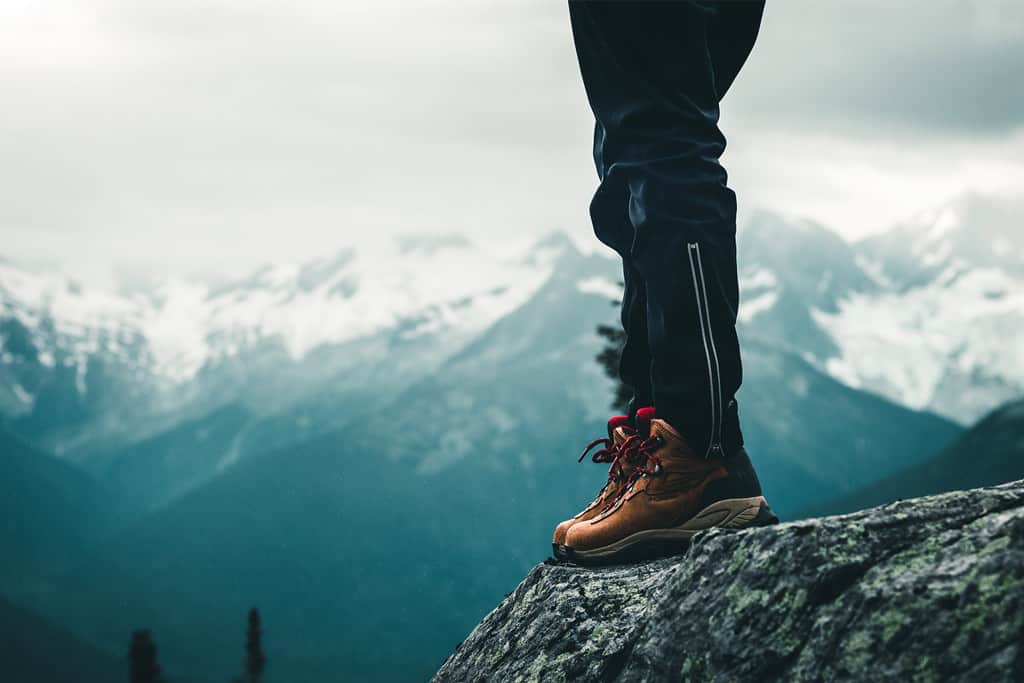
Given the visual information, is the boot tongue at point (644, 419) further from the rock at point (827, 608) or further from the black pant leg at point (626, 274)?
the rock at point (827, 608)

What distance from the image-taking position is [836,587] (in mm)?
2965

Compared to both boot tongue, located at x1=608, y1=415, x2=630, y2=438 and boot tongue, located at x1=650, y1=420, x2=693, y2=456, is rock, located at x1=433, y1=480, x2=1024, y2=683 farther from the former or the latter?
boot tongue, located at x1=608, y1=415, x2=630, y2=438

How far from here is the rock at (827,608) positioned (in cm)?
260

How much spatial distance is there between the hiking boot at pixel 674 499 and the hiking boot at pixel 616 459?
4cm

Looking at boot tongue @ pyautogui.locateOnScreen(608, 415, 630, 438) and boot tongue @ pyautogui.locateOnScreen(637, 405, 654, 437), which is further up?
boot tongue @ pyautogui.locateOnScreen(608, 415, 630, 438)

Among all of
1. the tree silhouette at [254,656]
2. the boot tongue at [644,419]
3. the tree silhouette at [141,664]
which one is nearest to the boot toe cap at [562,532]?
the boot tongue at [644,419]

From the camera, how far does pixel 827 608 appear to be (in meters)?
2.92

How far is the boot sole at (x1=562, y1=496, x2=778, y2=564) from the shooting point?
392 cm

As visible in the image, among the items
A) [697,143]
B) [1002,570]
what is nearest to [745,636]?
[1002,570]

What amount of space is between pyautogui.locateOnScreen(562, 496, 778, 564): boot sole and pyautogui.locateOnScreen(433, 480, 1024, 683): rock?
162 millimetres

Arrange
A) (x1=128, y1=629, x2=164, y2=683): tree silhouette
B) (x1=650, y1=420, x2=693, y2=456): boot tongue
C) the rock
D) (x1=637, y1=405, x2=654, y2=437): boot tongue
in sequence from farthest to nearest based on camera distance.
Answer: (x1=128, y1=629, x2=164, y2=683): tree silhouette < (x1=637, y1=405, x2=654, y2=437): boot tongue < (x1=650, y1=420, x2=693, y2=456): boot tongue < the rock

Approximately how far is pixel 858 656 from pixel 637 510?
1.36 m

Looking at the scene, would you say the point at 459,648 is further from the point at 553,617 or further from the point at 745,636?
the point at 745,636

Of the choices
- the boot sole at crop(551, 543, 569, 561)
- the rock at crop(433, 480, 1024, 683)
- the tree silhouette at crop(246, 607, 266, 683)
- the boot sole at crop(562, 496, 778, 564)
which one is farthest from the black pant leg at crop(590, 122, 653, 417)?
the tree silhouette at crop(246, 607, 266, 683)
